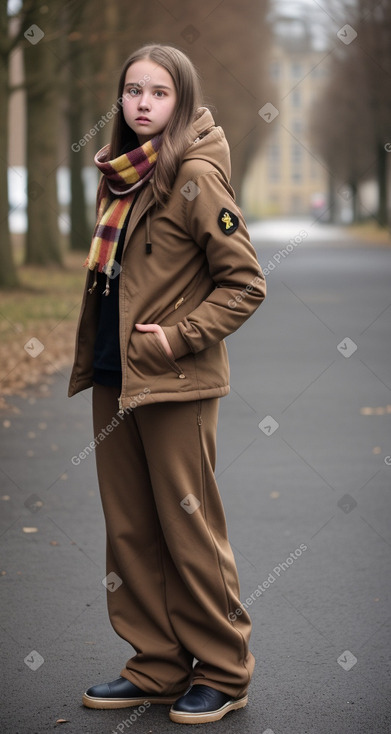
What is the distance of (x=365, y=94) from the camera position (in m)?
48.2

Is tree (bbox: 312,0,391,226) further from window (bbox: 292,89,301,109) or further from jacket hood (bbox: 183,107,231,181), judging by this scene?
window (bbox: 292,89,301,109)

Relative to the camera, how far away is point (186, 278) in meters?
3.46

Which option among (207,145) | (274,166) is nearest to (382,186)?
(207,145)

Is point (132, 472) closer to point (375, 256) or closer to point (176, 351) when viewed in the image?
point (176, 351)

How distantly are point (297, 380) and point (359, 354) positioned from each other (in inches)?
77.6

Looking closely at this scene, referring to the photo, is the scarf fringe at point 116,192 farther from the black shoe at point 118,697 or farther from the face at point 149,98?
the black shoe at point 118,697

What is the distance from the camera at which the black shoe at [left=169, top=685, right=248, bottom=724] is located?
356cm

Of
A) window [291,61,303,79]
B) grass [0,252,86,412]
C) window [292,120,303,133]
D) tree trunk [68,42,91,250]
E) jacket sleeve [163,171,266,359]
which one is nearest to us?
jacket sleeve [163,171,266,359]

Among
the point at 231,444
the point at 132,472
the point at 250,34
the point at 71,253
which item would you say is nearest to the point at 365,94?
the point at 250,34

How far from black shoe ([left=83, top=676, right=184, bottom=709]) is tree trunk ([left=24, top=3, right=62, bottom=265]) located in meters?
19.8

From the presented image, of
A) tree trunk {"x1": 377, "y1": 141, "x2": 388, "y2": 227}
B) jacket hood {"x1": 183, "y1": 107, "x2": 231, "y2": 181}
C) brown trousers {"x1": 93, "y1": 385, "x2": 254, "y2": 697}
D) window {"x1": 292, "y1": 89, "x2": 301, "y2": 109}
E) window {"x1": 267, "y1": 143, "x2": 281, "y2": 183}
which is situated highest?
window {"x1": 292, "y1": 89, "x2": 301, "y2": 109}

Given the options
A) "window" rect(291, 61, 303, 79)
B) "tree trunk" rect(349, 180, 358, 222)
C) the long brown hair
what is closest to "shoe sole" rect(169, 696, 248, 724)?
the long brown hair

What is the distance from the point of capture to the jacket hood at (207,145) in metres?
3.43

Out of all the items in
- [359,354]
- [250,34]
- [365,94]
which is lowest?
[359,354]
